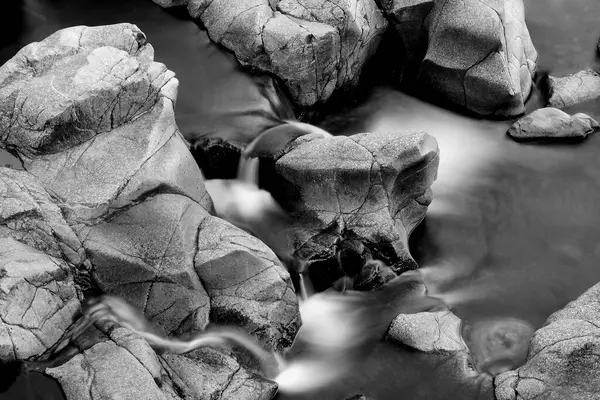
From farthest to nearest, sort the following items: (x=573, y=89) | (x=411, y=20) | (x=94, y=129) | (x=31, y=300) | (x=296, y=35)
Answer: (x=573, y=89) → (x=411, y=20) → (x=296, y=35) → (x=94, y=129) → (x=31, y=300)

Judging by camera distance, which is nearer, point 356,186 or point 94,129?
point 94,129

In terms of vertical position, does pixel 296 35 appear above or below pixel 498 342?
above

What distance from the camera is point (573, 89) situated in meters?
18.2

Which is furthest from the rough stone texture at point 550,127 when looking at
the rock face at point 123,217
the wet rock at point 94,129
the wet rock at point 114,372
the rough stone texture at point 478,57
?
the wet rock at point 114,372

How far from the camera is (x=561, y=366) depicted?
10.8 meters

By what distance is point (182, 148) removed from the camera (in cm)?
1248

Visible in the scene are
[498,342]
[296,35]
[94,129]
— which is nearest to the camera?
[94,129]

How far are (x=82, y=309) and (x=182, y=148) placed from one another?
133 inches

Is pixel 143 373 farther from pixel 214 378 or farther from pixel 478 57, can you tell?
pixel 478 57

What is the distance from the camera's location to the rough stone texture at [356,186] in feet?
43.3

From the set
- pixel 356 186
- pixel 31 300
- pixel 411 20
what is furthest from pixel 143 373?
pixel 411 20

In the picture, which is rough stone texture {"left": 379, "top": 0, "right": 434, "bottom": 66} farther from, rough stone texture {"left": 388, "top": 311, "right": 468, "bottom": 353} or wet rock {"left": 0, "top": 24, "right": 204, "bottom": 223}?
rough stone texture {"left": 388, "top": 311, "right": 468, "bottom": 353}

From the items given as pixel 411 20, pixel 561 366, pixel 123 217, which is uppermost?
pixel 411 20

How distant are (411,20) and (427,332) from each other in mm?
8967
